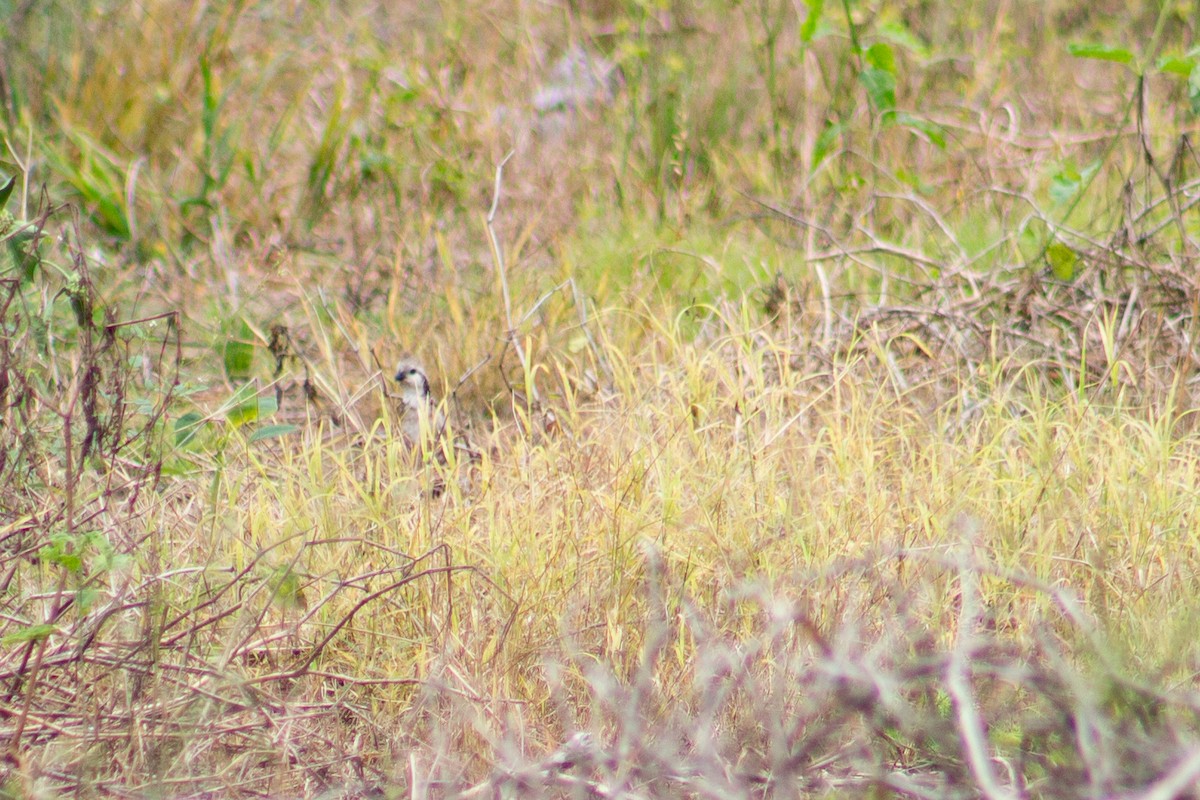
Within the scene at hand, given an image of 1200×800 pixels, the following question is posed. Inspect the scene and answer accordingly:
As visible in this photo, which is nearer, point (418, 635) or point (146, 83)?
point (418, 635)

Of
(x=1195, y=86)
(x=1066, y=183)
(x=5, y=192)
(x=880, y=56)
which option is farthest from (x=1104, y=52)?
(x=5, y=192)

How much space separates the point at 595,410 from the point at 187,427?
2.63ft

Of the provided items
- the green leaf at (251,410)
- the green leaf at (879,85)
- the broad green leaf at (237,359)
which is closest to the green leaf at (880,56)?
the green leaf at (879,85)

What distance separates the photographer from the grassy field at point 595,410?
1589 millimetres

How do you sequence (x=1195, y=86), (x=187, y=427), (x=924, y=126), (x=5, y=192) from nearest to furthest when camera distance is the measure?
(x=5, y=192), (x=187, y=427), (x=1195, y=86), (x=924, y=126)

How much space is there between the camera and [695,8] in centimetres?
449

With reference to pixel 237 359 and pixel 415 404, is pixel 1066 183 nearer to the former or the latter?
pixel 415 404

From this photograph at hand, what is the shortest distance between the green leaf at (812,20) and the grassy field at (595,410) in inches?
4.9

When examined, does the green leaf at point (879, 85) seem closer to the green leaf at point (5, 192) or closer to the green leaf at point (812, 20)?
the green leaf at point (812, 20)

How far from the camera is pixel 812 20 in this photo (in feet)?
11.1

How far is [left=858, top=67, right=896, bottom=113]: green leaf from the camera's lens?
3.43 m

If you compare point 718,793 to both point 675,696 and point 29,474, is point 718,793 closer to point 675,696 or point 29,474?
point 675,696

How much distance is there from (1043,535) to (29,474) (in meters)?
1.74

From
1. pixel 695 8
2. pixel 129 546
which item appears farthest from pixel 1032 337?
pixel 695 8
